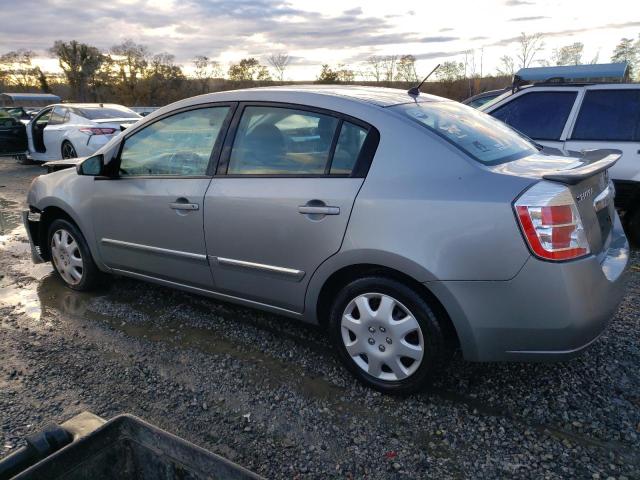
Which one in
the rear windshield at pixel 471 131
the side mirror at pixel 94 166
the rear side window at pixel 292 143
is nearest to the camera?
the rear windshield at pixel 471 131

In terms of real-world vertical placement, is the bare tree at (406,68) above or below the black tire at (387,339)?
above

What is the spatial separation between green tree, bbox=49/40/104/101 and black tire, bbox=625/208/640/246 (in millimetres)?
50045

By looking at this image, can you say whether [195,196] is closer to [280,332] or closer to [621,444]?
[280,332]

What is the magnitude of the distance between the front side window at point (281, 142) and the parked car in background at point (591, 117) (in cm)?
307

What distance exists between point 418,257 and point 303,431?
3.48 feet

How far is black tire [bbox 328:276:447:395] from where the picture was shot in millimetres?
2555

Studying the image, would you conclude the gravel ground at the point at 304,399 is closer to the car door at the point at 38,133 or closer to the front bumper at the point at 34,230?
the front bumper at the point at 34,230

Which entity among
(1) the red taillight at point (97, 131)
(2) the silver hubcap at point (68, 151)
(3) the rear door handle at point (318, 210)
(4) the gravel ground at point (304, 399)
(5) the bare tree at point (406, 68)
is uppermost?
(5) the bare tree at point (406, 68)

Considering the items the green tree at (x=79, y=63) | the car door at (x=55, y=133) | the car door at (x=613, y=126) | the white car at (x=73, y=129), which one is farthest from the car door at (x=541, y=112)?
the green tree at (x=79, y=63)

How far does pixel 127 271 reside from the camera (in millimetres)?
3973

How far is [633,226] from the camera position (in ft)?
17.1

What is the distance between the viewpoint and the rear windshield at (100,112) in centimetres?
1093

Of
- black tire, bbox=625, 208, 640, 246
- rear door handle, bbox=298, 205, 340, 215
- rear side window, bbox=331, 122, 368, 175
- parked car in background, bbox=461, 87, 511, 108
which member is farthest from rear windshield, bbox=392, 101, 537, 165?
parked car in background, bbox=461, 87, 511, 108

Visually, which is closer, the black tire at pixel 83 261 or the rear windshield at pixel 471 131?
the rear windshield at pixel 471 131
